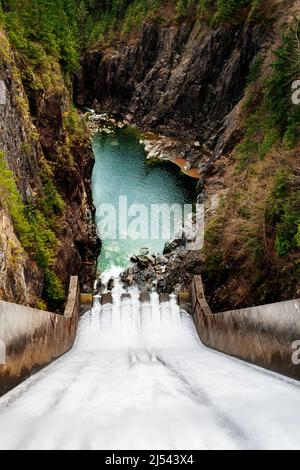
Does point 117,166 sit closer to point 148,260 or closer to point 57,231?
point 148,260

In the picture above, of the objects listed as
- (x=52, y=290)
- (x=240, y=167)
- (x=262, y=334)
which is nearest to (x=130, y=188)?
(x=240, y=167)

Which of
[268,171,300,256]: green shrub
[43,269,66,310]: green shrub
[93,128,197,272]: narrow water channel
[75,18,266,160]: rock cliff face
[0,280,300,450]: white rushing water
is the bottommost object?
[0,280,300,450]: white rushing water

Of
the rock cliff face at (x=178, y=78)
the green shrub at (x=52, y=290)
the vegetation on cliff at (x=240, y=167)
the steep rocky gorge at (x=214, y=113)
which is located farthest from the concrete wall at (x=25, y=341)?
the rock cliff face at (x=178, y=78)

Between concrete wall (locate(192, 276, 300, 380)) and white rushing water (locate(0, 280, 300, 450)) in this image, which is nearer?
white rushing water (locate(0, 280, 300, 450))

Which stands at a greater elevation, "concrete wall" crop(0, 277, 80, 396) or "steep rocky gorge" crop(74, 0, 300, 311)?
"steep rocky gorge" crop(74, 0, 300, 311)

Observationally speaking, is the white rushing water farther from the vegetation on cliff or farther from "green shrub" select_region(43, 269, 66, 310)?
"green shrub" select_region(43, 269, 66, 310)

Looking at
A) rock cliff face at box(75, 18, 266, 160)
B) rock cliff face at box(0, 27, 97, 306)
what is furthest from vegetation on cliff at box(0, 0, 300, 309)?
rock cliff face at box(75, 18, 266, 160)

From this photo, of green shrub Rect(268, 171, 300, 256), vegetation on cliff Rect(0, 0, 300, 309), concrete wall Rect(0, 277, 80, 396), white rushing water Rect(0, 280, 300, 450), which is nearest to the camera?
white rushing water Rect(0, 280, 300, 450)
